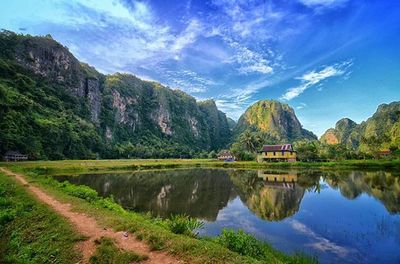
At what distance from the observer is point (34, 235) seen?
11109 mm

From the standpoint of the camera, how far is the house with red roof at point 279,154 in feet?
290

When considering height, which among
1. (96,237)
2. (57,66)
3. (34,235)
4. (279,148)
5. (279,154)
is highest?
(57,66)

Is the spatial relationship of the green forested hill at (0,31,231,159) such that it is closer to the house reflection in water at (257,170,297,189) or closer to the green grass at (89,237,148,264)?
the house reflection in water at (257,170,297,189)

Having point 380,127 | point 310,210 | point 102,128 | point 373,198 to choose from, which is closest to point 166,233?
point 310,210

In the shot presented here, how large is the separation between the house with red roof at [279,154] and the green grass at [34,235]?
80443 mm

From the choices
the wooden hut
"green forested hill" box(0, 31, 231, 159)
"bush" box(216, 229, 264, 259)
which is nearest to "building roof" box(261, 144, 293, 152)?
"green forested hill" box(0, 31, 231, 159)

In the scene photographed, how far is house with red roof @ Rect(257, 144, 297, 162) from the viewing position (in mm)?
88375

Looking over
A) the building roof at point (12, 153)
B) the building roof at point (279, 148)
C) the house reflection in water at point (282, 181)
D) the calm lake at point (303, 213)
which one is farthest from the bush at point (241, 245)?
the building roof at point (279, 148)

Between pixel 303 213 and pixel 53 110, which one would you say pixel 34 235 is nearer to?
pixel 303 213

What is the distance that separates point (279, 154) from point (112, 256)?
282ft

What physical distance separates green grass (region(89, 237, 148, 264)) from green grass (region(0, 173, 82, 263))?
1.89 feet

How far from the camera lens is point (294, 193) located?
3250cm

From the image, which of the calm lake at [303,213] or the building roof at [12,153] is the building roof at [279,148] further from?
the building roof at [12,153]

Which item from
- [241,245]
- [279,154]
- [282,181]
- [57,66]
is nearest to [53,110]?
[57,66]
